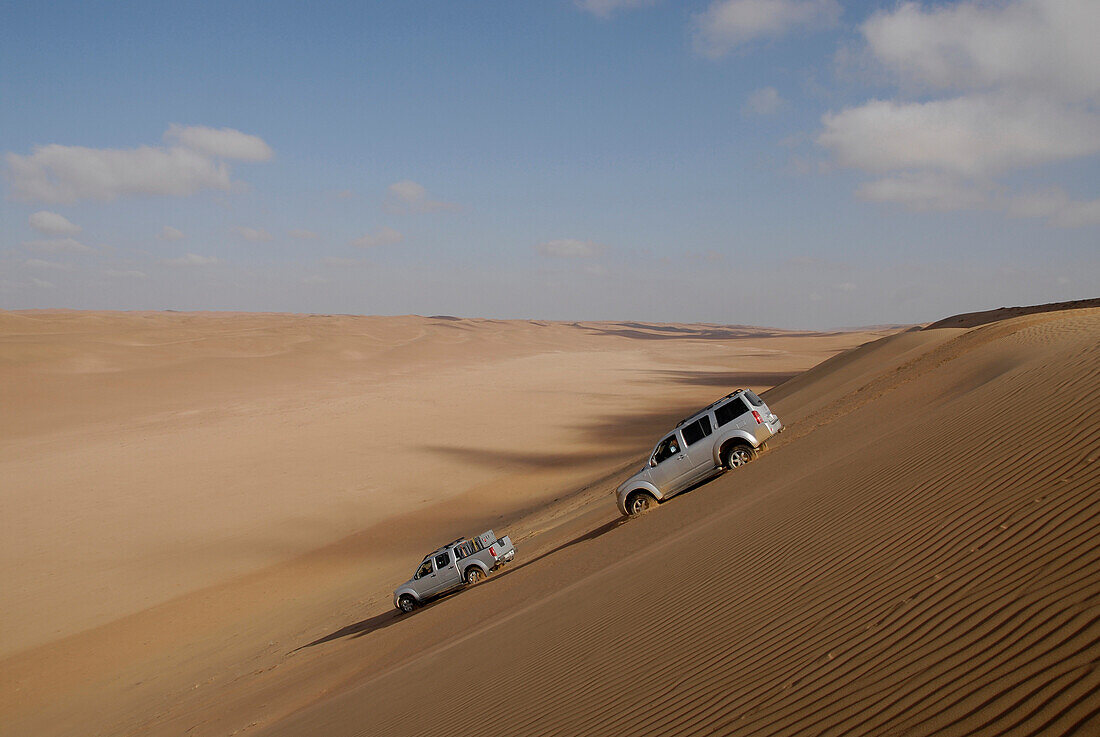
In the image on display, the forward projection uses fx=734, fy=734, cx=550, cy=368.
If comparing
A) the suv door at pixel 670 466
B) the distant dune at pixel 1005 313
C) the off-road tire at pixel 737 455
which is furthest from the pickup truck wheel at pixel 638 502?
the distant dune at pixel 1005 313

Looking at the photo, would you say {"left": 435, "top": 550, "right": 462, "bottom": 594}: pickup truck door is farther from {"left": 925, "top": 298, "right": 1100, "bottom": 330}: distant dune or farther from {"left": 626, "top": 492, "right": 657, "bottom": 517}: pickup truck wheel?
{"left": 925, "top": 298, "right": 1100, "bottom": 330}: distant dune

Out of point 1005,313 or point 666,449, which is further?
point 1005,313

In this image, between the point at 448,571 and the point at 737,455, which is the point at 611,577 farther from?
the point at 448,571

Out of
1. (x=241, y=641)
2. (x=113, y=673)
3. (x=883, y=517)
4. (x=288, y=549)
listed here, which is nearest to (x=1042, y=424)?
(x=883, y=517)

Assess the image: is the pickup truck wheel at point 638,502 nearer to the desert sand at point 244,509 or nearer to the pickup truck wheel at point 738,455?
the pickup truck wheel at point 738,455

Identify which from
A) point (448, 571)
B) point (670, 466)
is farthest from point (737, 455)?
point (448, 571)

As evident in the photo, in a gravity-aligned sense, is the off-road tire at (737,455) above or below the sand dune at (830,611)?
above

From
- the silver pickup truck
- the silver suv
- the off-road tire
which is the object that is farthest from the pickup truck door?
the off-road tire
